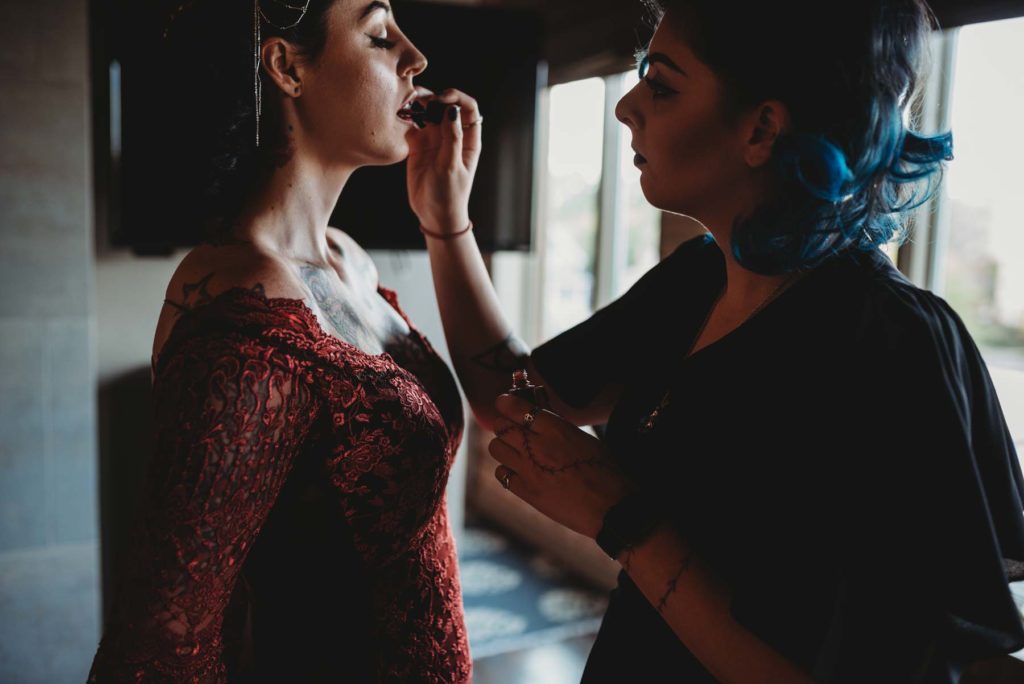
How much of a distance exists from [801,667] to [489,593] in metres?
2.70

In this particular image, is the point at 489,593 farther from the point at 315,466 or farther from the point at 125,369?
the point at 315,466

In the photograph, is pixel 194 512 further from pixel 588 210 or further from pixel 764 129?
pixel 588 210

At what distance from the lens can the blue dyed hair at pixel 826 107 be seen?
773mm

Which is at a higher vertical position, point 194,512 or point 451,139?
point 451,139

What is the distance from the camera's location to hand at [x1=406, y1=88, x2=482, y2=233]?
50.3 inches

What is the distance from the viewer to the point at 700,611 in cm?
77

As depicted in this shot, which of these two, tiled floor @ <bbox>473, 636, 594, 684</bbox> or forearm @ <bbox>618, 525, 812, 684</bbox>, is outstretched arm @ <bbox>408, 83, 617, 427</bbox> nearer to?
forearm @ <bbox>618, 525, 812, 684</bbox>

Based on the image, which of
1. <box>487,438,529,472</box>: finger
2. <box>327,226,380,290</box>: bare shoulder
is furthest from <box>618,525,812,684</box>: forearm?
<box>327,226,380,290</box>: bare shoulder

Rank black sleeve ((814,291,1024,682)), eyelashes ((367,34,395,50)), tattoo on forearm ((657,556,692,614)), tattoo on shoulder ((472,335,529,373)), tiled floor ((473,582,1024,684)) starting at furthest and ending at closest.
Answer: tiled floor ((473,582,1024,684)) → tattoo on shoulder ((472,335,529,373)) → eyelashes ((367,34,395,50)) → tattoo on forearm ((657,556,692,614)) → black sleeve ((814,291,1024,682))

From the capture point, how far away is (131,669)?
2.62 feet

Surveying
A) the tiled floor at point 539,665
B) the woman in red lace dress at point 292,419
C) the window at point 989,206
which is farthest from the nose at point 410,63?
the tiled floor at point 539,665

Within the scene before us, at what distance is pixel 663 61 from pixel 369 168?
1.69m

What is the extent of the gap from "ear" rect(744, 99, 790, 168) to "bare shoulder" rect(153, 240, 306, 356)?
1.80 feet

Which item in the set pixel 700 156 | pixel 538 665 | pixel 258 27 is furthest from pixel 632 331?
pixel 538 665
